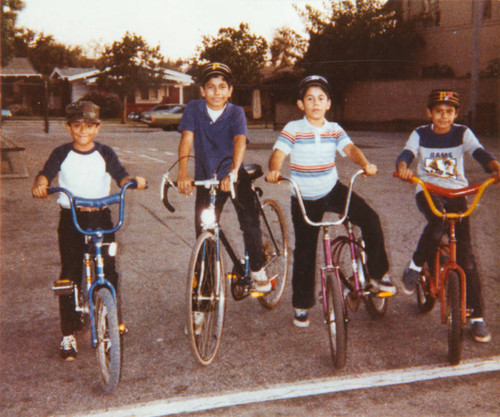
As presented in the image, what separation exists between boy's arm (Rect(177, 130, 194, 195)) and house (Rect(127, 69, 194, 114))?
5070 cm

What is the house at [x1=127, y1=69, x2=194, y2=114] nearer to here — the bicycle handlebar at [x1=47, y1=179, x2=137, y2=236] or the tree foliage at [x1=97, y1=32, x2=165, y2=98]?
the tree foliage at [x1=97, y1=32, x2=165, y2=98]

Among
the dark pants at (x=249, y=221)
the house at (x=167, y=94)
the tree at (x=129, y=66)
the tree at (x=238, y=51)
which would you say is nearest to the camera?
the dark pants at (x=249, y=221)

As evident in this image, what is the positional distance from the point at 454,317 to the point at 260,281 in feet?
4.91

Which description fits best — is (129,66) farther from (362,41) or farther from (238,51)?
(362,41)

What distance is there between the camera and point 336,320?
3926 millimetres

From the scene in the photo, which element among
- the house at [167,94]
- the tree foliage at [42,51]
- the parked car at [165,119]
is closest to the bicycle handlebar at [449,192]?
the parked car at [165,119]

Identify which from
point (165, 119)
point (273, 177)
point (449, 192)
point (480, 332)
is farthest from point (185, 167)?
point (165, 119)

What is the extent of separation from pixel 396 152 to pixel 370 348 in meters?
15.8

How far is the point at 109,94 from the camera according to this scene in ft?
172

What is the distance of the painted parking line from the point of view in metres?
3.56

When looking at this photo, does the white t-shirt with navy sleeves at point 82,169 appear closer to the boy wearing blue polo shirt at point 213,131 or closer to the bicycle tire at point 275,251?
the boy wearing blue polo shirt at point 213,131

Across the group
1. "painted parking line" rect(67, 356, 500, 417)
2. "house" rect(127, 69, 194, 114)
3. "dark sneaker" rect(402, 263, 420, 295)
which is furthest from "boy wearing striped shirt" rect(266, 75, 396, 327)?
"house" rect(127, 69, 194, 114)

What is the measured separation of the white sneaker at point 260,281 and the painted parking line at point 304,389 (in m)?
1.10

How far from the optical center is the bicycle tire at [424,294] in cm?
470
